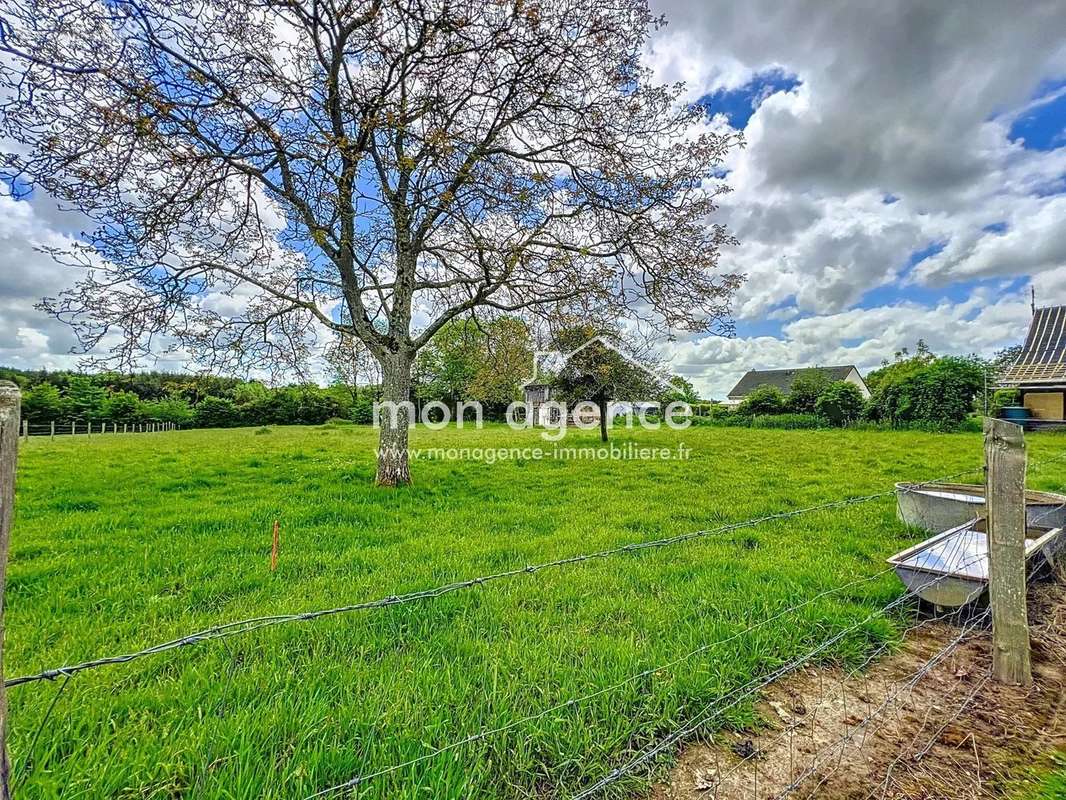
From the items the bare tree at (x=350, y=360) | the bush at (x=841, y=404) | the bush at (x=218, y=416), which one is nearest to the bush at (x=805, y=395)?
the bush at (x=841, y=404)

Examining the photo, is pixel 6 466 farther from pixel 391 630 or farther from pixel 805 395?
pixel 805 395

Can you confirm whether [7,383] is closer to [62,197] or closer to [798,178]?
[62,197]

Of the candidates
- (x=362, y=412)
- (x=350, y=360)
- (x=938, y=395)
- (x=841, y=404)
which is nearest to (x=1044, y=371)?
(x=938, y=395)

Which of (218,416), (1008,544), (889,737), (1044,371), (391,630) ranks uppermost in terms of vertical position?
(1044,371)

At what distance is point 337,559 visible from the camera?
4.69 meters

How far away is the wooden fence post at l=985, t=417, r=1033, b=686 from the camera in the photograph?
102 inches

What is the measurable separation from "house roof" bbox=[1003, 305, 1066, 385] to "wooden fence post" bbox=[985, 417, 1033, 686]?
28.2m

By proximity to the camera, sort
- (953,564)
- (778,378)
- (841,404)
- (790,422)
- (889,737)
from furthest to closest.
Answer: (778,378) → (790,422) → (841,404) → (953,564) → (889,737)

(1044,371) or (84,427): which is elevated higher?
(1044,371)

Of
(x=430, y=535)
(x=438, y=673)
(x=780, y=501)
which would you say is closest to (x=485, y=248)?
(x=430, y=535)

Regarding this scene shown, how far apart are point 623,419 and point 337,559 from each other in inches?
1148

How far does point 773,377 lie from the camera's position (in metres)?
57.6

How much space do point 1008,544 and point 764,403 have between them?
112ft

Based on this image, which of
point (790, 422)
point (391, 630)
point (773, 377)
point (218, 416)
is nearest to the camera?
point (391, 630)
